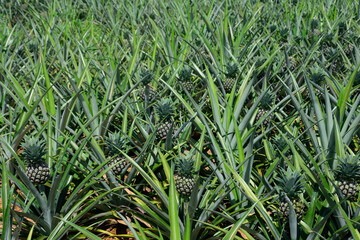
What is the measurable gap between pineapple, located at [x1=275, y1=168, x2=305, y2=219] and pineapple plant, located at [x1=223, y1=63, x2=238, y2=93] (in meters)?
0.98

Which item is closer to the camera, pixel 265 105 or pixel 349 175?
pixel 349 175

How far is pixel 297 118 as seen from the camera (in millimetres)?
2084

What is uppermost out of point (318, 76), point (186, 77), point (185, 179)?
point (318, 76)

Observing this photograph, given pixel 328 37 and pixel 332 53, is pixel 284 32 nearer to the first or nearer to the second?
pixel 328 37

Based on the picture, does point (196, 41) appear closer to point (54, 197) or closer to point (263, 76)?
point (263, 76)

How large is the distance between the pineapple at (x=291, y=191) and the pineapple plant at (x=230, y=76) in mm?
983

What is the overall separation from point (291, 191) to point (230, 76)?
111 centimetres

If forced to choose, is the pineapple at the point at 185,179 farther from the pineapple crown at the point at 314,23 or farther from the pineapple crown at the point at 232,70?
the pineapple crown at the point at 314,23

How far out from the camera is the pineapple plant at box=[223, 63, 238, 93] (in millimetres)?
2246

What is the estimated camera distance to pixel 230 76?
230cm

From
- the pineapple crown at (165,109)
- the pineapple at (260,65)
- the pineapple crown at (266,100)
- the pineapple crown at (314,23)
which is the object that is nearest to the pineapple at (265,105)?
the pineapple crown at (266,100)

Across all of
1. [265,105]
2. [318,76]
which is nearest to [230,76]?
[265,105]

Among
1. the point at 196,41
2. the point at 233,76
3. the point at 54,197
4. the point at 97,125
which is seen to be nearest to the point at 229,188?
the point at 54,197

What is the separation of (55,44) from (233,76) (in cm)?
129
